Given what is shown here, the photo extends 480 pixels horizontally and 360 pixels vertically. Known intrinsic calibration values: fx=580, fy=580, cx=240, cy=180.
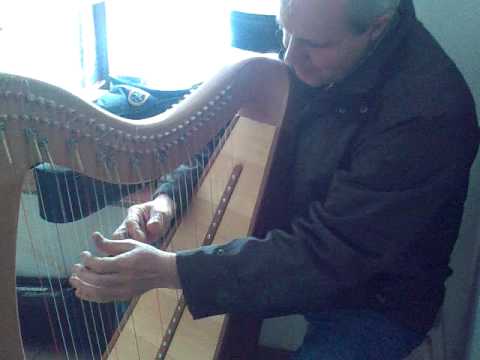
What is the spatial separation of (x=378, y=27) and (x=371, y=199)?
310mm

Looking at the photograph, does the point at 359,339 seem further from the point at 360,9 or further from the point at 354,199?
the point at 360,9

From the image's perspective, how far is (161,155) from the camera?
3.06 ft

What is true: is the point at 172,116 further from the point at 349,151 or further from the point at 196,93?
the point at 349,151

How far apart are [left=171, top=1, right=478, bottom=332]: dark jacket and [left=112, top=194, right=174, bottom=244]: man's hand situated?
131 mm

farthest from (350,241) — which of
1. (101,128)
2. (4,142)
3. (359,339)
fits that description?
(4,142)

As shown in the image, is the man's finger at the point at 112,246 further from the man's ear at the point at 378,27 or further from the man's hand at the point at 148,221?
the man's ear at the point at 378,27

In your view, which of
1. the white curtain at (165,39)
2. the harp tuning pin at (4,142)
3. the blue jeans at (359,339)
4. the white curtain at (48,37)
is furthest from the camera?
the white curtain at (165,39)

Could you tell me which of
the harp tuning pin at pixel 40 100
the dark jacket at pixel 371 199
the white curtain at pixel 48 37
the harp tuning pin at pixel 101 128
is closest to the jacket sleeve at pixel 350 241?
the dark jacket at pixel 371 199

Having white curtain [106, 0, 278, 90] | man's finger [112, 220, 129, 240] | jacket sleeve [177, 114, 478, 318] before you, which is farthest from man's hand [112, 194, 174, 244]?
white curtain [106, 0, 278, 90]

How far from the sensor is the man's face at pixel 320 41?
96cm

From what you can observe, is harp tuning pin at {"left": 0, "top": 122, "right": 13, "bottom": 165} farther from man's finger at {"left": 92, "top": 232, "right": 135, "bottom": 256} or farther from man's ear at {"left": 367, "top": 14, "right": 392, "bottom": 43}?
man's ear at {"left": 367, "top": 14, "right": 392, "bottom": 43}

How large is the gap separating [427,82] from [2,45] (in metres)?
1.08

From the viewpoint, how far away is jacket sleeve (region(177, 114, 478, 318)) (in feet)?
3.12

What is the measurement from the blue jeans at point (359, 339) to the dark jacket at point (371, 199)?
8 centimetres
